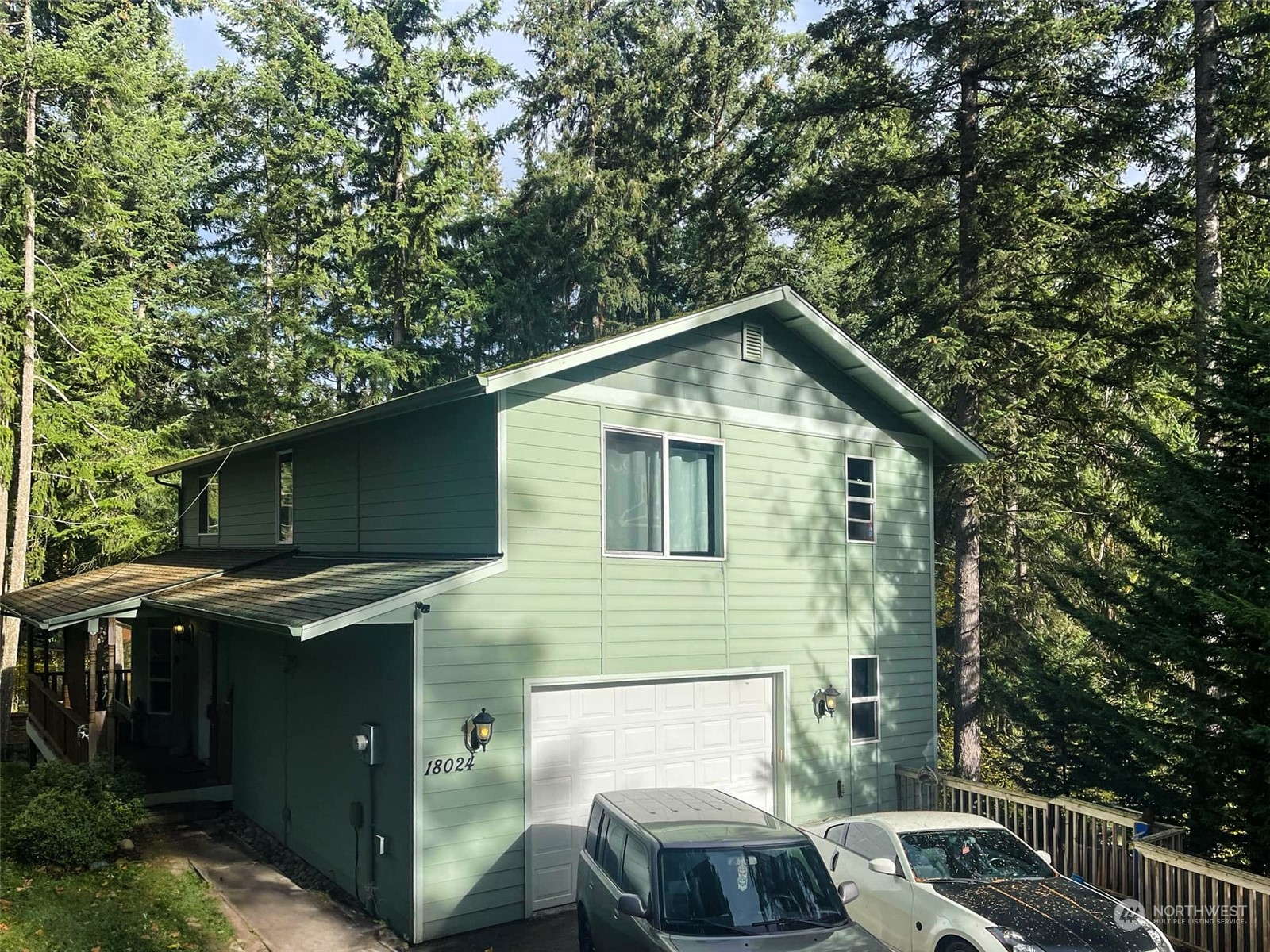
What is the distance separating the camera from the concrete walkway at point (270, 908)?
9172 mm

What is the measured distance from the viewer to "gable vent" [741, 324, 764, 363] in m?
12.4

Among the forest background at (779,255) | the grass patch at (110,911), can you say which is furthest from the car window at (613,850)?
the forest background at (779,255)

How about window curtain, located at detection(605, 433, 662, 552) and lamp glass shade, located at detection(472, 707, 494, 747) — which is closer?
lamp glass shade, located at detection(472, 707, 494, 747)

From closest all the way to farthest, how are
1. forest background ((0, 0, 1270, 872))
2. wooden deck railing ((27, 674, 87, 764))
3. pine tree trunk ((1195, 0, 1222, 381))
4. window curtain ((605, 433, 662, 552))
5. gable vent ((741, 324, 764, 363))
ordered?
window curtain ((605, 433, 662, 552)) → forest background ((0, 0, 1270, 872)) → gable vent ((741, 324, 764, 363)) → pine tree trunk ((1195, 0, 1222, 381)) → wooden deck railing ((27, 674, 87, 764))

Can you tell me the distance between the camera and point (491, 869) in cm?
969

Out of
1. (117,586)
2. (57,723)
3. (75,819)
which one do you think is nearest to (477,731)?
(75,819)

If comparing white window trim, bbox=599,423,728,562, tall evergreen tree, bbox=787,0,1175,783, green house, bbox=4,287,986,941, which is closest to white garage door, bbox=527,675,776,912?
green house, bbox=4,287,986,941

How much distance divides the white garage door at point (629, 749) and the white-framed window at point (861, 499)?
274 centimetres

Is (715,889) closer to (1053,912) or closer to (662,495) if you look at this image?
(1053,912)

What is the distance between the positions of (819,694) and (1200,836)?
4.56 meters

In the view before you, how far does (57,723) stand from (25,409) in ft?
23.6

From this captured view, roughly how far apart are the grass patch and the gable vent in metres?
8.76

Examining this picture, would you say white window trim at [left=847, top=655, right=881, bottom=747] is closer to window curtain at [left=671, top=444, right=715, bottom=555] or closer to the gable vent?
window curtain at [left=671, top=444, right=715, bottom=555]

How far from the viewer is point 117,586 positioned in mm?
15312
